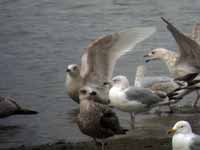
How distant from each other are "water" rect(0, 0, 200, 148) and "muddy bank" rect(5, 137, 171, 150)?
1.84 ft

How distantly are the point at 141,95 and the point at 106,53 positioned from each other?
1394mm

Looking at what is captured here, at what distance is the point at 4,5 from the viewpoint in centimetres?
1950

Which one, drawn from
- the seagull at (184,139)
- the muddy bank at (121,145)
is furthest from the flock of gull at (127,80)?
the seagull at (184,139)

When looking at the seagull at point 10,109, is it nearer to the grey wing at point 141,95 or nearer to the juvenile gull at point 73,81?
the juvenile gull at point 73,81

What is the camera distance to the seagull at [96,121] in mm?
9875

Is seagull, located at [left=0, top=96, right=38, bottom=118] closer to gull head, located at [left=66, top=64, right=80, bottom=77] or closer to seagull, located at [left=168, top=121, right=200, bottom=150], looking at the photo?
gull head, located at [left=66, top=64, right=80, bottom=77]

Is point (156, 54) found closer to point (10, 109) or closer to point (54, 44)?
point (10, 109)

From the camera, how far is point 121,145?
9992 millimetres

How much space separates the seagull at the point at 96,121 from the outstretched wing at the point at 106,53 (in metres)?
2.37

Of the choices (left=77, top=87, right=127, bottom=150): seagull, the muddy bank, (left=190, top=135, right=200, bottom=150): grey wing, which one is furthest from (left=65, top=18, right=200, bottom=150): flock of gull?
(left=190, top=135, right=200, bottom=150): grey wing

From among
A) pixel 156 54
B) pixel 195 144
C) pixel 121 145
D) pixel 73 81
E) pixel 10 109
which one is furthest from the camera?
pixel 156 54

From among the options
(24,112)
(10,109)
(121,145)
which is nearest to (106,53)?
(24,112)

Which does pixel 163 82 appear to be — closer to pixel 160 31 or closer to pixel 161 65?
pixel 161 65

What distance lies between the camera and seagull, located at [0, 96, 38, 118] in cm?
1191
